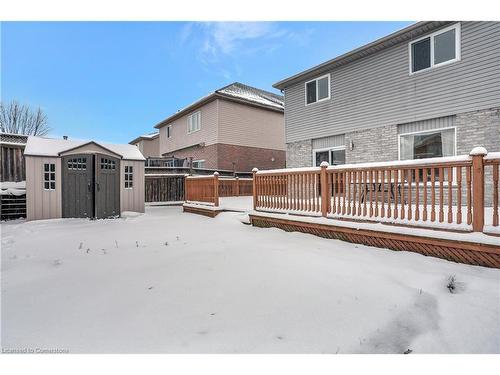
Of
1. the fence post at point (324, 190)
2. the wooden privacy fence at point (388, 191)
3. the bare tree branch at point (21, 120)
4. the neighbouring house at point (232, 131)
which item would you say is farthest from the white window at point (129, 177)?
the bare tree branch at point (21, 120)

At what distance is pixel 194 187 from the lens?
918 cm

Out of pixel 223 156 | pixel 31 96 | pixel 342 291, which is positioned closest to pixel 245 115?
pixel 223 156

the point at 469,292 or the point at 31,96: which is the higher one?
the point at 31,96

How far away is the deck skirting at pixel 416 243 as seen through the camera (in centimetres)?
294

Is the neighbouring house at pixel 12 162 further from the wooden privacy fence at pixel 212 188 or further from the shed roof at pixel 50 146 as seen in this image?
the wooden privacy fence at pixel 212 188

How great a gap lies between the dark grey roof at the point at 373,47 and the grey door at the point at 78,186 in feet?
26.4

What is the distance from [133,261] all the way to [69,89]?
80.2ft

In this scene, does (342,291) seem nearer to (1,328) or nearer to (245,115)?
(1,328)

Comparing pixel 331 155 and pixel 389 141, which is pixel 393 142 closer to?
pixel 389 141

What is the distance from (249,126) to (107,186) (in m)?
9.71

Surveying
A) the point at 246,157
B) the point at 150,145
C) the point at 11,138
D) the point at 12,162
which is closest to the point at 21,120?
the point at 150,145

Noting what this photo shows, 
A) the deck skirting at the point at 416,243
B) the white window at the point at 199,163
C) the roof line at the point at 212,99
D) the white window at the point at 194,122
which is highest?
the roof line at the point at 212,99

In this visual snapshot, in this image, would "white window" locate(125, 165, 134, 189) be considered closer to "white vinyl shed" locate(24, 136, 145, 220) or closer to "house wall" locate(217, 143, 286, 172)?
"white vinyl shed" locate(24, 136, 145, 220)
